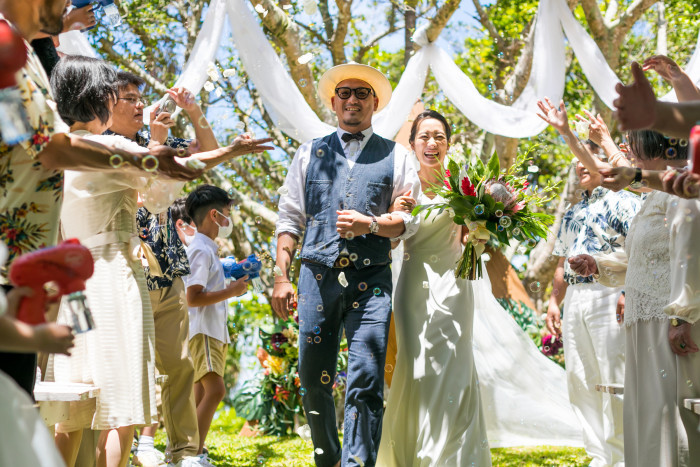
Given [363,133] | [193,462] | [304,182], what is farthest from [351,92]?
[193,462]

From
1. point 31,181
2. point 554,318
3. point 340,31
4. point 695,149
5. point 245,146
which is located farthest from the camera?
point 340,31

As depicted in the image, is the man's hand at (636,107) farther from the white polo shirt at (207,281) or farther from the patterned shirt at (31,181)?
the white polo shirt at (207,281)

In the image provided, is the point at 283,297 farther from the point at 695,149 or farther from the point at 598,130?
the point at 695,149

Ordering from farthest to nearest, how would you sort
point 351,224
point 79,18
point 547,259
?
point 547,259, point 351,224, point 79,18

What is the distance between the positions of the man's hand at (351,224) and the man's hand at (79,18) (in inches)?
66.6

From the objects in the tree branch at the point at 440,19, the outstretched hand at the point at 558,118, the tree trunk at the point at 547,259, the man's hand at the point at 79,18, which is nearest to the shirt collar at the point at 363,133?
the outstretched hand at the point at 558,118

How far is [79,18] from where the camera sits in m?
4.14

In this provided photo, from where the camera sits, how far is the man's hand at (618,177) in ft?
11.4

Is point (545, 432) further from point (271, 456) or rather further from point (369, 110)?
point (369, 110)

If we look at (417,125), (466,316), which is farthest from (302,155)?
(466,316)

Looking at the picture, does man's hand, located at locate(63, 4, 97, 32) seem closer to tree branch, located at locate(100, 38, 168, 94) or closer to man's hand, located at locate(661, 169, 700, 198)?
man's hand, located at locate(661, 169, 700, 198)

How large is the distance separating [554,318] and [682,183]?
3.87 metres

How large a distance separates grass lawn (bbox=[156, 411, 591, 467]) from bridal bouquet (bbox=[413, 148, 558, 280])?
2.14 m

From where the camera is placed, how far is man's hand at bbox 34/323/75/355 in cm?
219
